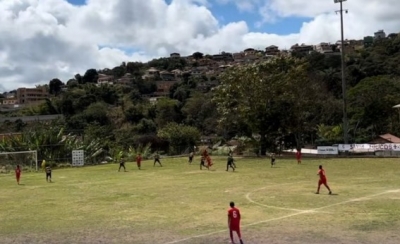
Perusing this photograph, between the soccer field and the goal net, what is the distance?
16583mm

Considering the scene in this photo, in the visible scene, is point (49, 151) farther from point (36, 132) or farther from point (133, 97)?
point (133, 97)

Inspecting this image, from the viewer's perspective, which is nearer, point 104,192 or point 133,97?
point 104,192

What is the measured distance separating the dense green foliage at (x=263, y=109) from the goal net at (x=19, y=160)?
890 centimetres

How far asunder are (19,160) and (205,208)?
3793 centimetres

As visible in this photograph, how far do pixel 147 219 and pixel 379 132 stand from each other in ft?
242

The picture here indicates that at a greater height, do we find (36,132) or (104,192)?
(36,132)

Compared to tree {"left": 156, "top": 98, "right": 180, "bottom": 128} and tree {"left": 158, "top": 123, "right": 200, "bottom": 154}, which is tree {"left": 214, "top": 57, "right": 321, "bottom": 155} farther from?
tree {"left": 156, "top": 98, "right": 180, "bottom": 128}

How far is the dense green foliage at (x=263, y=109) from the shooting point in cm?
5709

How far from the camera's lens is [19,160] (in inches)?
2163

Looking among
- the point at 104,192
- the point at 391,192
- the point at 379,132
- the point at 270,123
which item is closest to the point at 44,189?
the point at 104,192

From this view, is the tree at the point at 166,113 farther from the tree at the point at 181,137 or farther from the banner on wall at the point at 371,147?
the banner on wall at the point at 371,147

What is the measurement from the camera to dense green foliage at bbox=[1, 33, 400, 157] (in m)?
57.1

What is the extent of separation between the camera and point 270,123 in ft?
190

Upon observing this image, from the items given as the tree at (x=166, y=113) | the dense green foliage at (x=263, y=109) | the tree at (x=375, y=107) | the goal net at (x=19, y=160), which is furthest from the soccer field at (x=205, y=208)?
the tree at (x=166, y=113)
